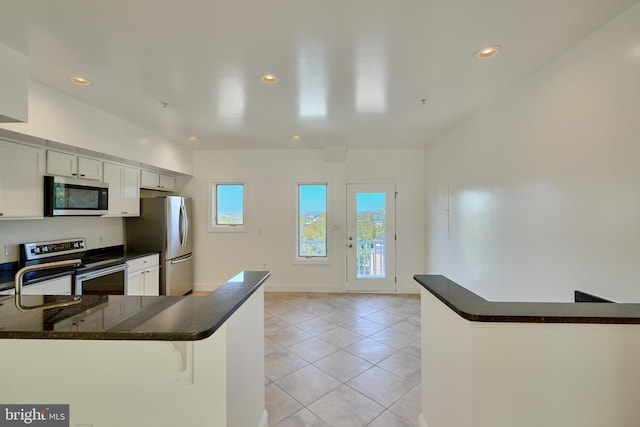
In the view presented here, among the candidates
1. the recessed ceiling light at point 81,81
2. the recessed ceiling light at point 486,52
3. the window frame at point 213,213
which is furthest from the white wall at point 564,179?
the window frame at point 213,213

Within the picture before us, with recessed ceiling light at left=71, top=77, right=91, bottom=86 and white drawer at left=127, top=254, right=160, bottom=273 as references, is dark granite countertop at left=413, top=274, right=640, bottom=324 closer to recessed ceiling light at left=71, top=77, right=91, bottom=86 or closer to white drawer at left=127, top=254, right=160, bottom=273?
recessed ceiling light at left=71, top=77, right=91, bottom=86

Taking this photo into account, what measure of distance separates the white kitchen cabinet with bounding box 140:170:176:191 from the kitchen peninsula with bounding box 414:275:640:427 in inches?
176

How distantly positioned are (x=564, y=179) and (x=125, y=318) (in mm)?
2702

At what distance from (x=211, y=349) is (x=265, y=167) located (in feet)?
13.8

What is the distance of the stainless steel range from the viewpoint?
2760mm

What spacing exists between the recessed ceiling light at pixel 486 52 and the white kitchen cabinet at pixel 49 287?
13.3ft

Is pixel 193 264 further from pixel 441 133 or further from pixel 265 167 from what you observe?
pixel 441 133

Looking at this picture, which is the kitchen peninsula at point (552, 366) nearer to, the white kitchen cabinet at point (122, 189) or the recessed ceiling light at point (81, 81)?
the recessed ceiling light at point (81, 81)

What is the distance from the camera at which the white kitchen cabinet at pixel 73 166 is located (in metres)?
2.69

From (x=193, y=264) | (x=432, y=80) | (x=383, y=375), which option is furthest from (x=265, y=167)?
(x=383, y=375)

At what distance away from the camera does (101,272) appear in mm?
3023

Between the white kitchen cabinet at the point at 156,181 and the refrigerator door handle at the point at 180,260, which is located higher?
the white kitchen cabinet at the point at 156,181

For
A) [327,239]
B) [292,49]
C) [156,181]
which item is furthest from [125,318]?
[327,239]

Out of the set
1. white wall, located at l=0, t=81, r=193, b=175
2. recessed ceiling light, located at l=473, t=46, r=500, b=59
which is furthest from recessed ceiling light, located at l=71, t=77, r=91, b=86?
recessed ceiling light, located at l=473, t=46, r=500, b=59
